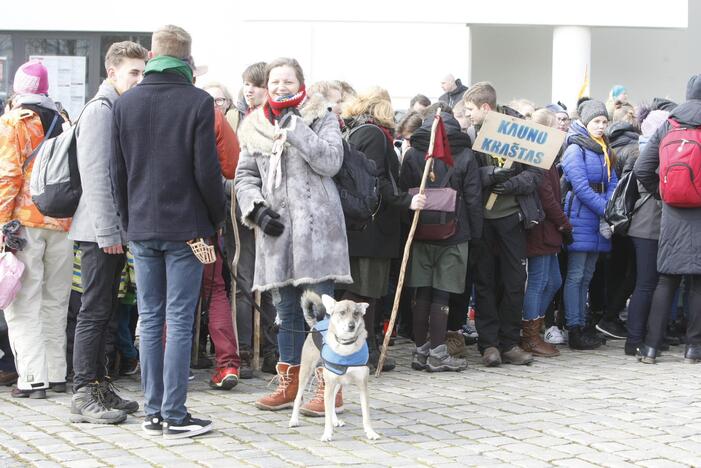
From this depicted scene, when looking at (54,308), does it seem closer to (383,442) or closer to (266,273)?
(266,273)

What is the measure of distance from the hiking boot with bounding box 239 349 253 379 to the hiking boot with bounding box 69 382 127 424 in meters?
1.45

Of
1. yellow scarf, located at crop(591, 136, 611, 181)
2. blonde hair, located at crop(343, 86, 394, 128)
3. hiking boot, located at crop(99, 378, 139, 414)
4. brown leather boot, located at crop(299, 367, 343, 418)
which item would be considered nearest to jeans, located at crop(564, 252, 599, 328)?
yellow scarf, located at crop(591, 136, 611, 181)

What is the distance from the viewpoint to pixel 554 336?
31.6ft

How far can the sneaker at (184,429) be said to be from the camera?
19.5 feet

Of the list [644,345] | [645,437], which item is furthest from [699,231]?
[645,437]

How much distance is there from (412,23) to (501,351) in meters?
8.81

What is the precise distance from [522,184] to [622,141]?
208cm

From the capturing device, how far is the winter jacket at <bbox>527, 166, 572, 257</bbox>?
8688mm

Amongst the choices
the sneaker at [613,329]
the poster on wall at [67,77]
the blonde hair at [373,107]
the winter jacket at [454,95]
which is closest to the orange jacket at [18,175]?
the blonde hair at [373,107]

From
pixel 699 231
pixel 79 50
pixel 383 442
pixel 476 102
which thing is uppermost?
pixel 79 50

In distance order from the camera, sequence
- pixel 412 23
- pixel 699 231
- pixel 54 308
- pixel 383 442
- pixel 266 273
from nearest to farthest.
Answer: pixel 383 442, pixel 266 273, pixel 54 308, pixel 699 231, pixel 412 23

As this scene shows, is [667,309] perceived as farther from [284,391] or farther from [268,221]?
[268,221]

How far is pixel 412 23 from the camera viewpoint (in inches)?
649

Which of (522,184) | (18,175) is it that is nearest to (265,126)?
(18,175)
